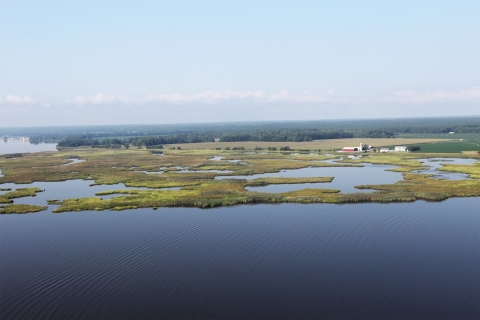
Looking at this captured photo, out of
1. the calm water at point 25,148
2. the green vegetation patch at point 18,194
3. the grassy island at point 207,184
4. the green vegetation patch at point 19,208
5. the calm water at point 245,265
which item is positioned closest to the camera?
the calm water at point 245,265

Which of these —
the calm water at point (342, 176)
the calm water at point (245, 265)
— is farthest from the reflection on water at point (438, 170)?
the calm water at point (245, 265)

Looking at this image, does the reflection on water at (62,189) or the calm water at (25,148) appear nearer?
the reflection on water at (62,189)

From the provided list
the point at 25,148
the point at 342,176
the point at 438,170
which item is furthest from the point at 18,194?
the point at 25,148

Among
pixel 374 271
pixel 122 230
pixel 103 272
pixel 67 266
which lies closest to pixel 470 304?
pixel 374 271

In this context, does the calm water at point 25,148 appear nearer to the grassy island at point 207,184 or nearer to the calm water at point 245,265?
the grassy island at point 207,184

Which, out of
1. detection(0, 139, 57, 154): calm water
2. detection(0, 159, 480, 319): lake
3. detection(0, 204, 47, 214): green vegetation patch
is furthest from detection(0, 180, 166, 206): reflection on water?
detection(0, 139, 57, 154): calm water

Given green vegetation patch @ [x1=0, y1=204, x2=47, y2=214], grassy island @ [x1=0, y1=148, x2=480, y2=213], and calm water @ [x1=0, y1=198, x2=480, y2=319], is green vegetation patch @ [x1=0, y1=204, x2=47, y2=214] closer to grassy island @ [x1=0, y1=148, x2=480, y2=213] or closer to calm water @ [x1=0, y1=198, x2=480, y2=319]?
grassy island @ [x1=0, y1=148, x2=480, y2=213]

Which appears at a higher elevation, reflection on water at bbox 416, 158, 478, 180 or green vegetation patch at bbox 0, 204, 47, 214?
reflection on water at bbox 416, 158, 478, 180
